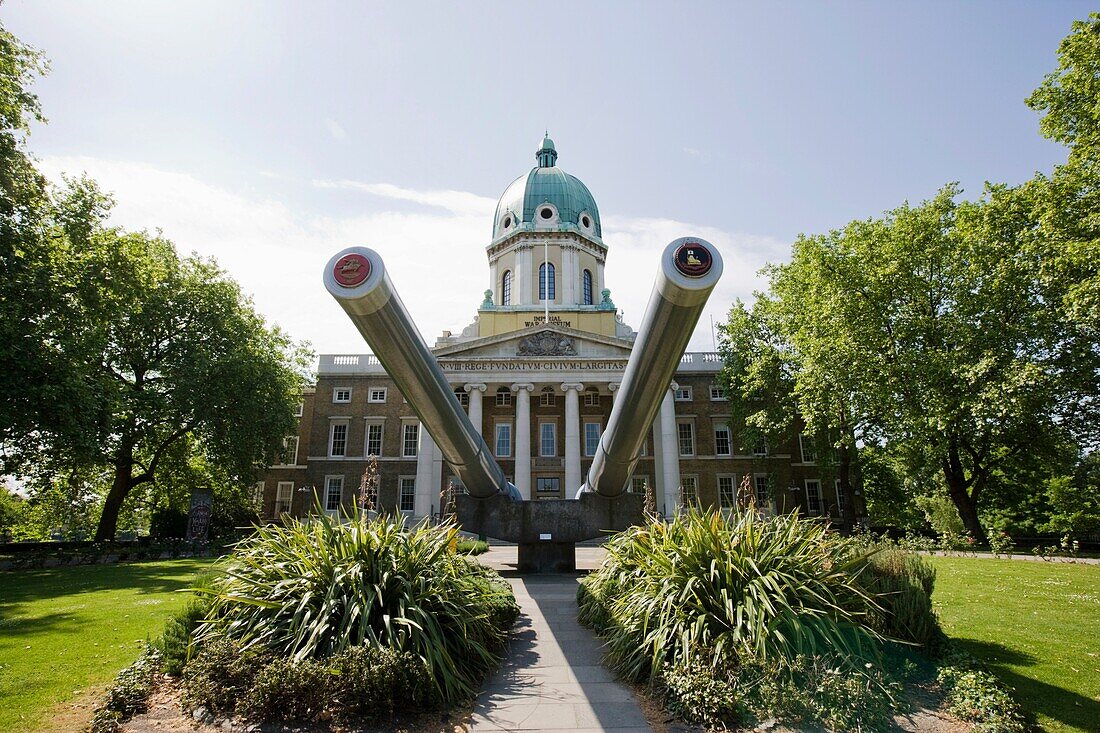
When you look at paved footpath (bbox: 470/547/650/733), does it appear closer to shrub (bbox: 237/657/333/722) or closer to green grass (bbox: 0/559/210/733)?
shrub (bbox: 237/657/333/722)

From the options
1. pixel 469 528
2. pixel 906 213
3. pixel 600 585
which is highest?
pixel 906 213

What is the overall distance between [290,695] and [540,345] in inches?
1323

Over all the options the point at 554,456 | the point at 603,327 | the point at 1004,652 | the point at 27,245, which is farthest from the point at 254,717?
the point at 603,327

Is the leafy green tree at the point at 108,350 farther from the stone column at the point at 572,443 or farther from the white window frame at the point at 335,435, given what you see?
the stone column at the point at 572,443

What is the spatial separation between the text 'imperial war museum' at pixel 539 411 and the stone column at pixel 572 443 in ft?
0.23

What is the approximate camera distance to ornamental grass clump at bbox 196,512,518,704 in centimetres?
545

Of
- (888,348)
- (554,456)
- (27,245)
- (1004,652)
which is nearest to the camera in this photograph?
(1004,652)

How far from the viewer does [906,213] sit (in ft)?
78.3

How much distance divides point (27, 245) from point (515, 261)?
3192cm

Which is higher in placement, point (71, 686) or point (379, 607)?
point (379, 607)

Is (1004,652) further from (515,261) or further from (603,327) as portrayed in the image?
(515,261)

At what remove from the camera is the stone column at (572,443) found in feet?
116

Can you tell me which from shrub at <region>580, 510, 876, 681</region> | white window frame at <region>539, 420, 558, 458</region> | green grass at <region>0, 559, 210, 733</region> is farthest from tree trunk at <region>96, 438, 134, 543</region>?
shrub at <region>580, 510, 876, 681</region>

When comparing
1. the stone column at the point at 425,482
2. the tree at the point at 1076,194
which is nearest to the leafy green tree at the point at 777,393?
the tree at the point at 1076,194
